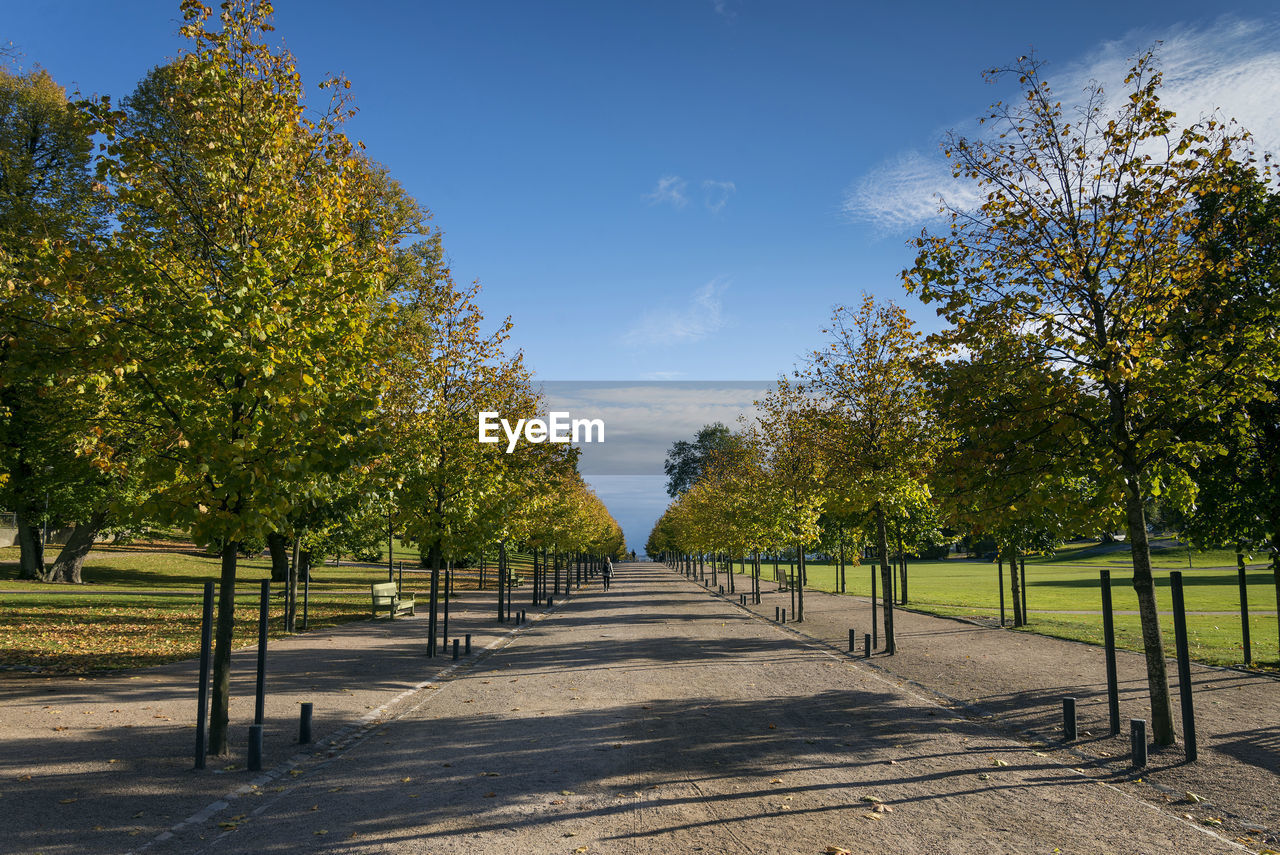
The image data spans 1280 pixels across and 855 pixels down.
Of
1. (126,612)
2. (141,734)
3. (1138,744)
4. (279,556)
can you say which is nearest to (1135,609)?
(1138,744)

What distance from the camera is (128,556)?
47969mm

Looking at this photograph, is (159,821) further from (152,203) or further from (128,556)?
(128,556)

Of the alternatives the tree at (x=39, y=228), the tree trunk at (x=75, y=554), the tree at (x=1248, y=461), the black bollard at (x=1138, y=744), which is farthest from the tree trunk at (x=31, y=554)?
the tree at (x=1248, y=461)

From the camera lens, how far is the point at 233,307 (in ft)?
26.2

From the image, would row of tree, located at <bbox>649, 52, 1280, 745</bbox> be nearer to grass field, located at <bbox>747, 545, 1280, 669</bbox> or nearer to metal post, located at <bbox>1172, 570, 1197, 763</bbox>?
metal post, located at <bbox>1172, 570, 1197, 763</bbox>

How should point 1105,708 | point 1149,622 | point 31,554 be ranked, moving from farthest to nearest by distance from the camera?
1. point 31,554
2. point 1105,708
3. point 1149,622

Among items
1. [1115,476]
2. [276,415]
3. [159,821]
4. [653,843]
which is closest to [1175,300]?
[1115,476]

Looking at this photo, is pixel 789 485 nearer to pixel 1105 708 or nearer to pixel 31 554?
pixel 1105 708

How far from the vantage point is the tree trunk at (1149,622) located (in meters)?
8.93

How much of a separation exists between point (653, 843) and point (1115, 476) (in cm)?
728

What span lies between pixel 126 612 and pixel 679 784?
22671 mm

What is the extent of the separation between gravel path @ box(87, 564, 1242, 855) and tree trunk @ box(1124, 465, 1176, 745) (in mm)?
1740

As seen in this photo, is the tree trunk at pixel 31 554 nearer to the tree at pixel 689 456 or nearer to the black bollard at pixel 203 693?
the black bollard at pixel 203 693

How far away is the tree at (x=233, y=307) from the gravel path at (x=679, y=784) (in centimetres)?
236
